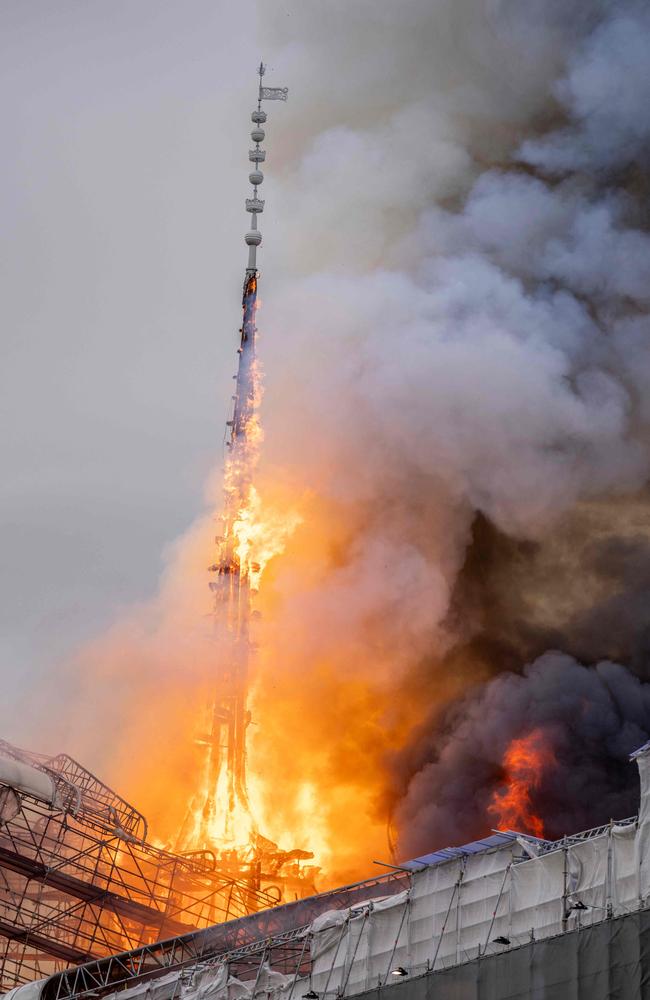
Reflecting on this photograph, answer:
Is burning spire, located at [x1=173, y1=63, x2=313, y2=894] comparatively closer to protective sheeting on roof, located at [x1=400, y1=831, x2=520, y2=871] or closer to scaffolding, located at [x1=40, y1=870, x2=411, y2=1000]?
scaffolding, located at [x1=40, y1=870, x2=411, y2=1000]

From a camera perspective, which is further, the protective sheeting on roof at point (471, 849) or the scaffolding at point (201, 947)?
the scaffolding at point (201, 947)

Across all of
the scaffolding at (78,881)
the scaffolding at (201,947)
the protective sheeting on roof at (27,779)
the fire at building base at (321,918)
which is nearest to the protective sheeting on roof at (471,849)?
the fire at building base at (321,918)

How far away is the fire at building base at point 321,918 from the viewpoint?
49250mm

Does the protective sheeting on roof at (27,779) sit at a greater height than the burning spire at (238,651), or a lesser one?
lesser

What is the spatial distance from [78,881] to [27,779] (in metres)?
6.31

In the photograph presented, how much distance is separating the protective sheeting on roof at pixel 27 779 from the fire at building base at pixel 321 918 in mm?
81

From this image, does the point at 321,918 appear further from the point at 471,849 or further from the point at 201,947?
the point at 201,947

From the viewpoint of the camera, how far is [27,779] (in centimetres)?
7425

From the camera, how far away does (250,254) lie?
107188 mm

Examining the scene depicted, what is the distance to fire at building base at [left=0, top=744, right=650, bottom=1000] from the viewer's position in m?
49.2

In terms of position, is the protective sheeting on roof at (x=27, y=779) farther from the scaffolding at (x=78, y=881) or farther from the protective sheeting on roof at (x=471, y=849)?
the protective sheeting on roof at (x=471, y=849)

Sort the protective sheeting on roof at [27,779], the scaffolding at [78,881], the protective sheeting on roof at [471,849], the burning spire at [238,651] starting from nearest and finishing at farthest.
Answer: the protective sheeting on roof at [471,849] → the protective sheeting on roof at [27,779] → the scaffolding at [78,881] → the burning spire at [238,651]

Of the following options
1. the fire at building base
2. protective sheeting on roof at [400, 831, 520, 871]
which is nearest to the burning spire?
the fire at building base

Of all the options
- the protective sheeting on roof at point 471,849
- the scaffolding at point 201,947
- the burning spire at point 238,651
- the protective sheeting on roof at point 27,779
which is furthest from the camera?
the burning spire at point 238,651
